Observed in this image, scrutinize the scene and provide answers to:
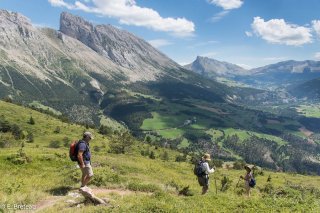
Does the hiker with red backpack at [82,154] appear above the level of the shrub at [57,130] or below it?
above

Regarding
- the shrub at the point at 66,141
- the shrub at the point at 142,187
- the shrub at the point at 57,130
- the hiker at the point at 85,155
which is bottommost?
Answer: the shrub at the point at 66,141

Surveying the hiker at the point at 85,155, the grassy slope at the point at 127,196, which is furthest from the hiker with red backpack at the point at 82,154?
the grassy slope at the point at 127,196

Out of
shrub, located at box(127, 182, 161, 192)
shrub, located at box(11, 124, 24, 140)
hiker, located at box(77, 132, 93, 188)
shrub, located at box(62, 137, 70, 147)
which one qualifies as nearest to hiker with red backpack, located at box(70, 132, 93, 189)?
hiker, located at box(77, 132, 93, 188)

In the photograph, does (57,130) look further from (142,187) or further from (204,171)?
(204,171)

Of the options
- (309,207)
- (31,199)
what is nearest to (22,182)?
(31,199)

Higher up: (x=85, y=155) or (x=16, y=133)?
(x=85, y=155)

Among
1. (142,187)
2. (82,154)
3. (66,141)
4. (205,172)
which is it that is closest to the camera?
(82,154)

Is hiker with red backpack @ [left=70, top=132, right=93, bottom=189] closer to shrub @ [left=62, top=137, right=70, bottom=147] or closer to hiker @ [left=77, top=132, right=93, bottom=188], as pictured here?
hiker @ [left=77, top=132, right=93, bottom=188]

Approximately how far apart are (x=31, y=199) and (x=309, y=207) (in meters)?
18.3

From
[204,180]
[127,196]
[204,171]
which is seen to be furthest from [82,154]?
[204,180]

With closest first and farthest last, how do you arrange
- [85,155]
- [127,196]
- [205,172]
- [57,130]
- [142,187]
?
[85,155] → [127,196] → [205,172] → [142,187] → [57,130]

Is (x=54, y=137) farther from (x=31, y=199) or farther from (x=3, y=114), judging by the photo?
(x=31, y=199)

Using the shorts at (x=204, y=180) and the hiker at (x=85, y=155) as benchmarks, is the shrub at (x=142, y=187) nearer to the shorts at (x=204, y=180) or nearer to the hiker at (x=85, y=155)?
the shorts at (x=204, y=180)

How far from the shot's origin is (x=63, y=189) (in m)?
28.0
